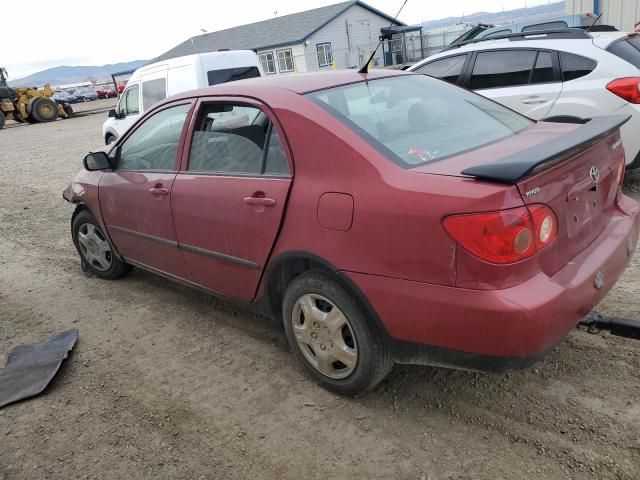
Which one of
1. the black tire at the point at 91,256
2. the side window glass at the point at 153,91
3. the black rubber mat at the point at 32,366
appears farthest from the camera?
the side window glass at the point at 153,91

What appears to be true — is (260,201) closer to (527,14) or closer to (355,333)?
(355,333)

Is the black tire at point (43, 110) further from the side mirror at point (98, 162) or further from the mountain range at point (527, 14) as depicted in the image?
the side mirror at point (98, 162)

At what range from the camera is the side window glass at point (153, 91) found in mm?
9301

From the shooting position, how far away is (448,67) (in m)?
6.51

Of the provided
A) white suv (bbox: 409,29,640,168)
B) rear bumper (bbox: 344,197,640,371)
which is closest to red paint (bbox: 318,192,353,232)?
rear bumper (bbox: 344,197,640,371)

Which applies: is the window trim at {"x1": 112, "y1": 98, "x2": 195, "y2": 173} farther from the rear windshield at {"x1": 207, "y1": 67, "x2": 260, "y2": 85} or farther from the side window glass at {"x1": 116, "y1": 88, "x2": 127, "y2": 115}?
the side window glass at {"x1": 116, "y1": 88, "x2": 127, "y2": 115}

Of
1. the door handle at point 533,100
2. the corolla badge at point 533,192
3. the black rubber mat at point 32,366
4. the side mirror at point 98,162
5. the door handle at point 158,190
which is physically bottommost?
the black rubber mat at point 32,366

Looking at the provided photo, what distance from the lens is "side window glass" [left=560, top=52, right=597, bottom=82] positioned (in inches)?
209

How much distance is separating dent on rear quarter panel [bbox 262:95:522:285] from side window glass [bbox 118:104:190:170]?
105 cm

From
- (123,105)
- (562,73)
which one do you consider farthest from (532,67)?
(123,105)

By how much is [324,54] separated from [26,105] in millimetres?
19857

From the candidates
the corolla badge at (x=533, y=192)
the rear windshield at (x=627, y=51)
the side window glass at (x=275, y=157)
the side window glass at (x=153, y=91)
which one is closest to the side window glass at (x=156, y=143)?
the side window glass at (x=275, y=157)

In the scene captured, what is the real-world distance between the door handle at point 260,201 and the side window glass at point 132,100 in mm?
8010

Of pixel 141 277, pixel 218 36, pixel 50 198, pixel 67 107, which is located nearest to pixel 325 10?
pixel 218 36
